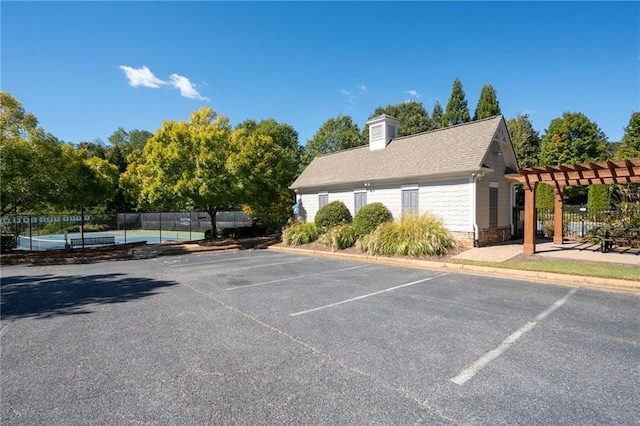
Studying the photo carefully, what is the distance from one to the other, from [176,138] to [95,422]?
1586 cm

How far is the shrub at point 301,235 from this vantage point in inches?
662

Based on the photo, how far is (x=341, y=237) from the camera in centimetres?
1480

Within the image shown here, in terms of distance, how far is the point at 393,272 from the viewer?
10.0 m

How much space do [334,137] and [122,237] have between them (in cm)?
2435

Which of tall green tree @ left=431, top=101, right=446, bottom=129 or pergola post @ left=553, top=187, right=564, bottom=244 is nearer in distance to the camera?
pergola post @ left=553, top=187, right=564, bottom=244

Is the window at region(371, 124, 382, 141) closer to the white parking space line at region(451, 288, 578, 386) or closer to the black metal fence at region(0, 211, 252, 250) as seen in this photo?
the black metal fence at region(0, 211, 252, 250)

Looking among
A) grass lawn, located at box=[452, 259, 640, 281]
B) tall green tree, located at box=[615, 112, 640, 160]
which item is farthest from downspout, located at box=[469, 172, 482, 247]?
tall green tree, located at box=[615, 112, 640, 160]

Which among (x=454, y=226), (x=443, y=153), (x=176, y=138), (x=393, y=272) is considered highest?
(x=176, y=138)

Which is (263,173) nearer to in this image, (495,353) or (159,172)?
(159,172)

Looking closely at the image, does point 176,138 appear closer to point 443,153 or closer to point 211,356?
point 443,153

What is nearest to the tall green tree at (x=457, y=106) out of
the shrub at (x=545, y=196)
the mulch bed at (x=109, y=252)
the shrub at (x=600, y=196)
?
the shrub at (x=545, y=196)

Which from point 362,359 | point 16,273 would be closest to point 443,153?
point 362,359

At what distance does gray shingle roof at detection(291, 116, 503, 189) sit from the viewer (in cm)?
1388

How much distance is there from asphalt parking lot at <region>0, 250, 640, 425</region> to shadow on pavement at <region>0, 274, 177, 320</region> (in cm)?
7
